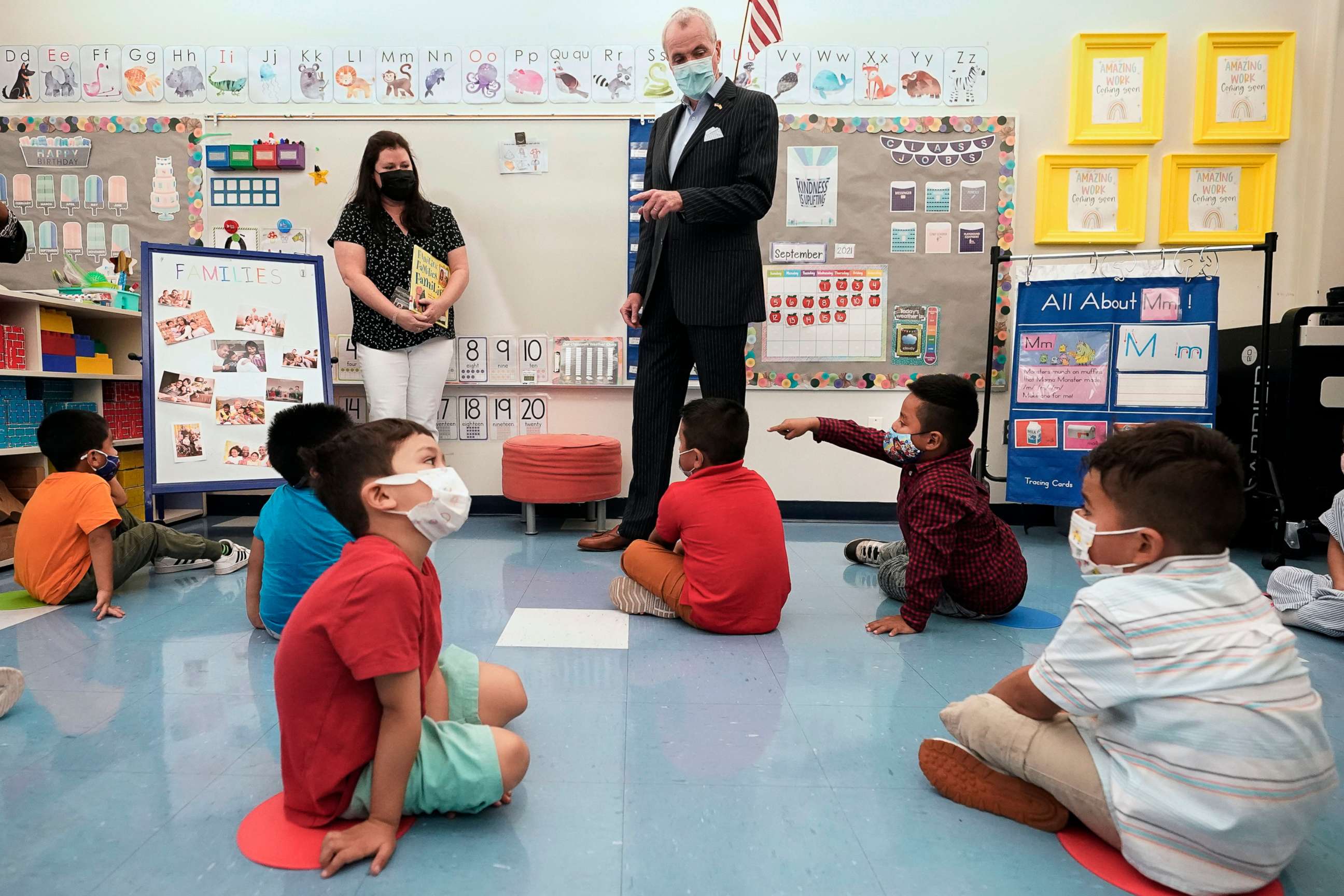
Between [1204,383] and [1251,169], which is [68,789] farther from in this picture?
[1251,169]

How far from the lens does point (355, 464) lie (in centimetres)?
102

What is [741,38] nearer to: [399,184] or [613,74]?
[613,74]

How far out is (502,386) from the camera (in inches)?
143

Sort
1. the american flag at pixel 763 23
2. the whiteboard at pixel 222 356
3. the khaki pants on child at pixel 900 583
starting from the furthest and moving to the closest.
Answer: the american flag at pixel 763 23
the whiteboard at pixel 222 356
the khaki pants on child at pixel 900 583

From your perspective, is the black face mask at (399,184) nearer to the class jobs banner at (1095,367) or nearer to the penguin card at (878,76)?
the penguin card at (878,76)

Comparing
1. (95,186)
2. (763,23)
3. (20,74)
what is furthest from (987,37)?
(20,74)

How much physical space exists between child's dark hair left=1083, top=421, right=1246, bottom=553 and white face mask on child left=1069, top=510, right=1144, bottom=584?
1.9 inches

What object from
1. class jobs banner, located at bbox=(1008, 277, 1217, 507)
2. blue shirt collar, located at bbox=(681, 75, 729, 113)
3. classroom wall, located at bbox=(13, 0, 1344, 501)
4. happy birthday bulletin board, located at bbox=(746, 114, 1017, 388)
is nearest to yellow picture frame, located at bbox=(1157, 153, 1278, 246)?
classroom wall, located at bbox=(13, 0, 1344, 501)

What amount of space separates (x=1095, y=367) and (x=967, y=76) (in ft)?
4.57

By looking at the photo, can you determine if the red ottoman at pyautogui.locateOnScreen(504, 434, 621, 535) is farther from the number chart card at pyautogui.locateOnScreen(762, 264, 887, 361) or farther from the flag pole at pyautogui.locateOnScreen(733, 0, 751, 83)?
the flag pole at pyautogui.locateOnScreen(733, 0, 751, 83)

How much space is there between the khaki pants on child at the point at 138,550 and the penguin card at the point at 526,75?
88.1 inches

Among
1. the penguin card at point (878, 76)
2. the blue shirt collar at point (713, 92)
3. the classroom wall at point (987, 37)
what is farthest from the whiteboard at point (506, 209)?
the penguin card at point (878, 76)

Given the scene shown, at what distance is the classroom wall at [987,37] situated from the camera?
11.2 ft

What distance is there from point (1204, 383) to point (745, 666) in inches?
96.6
